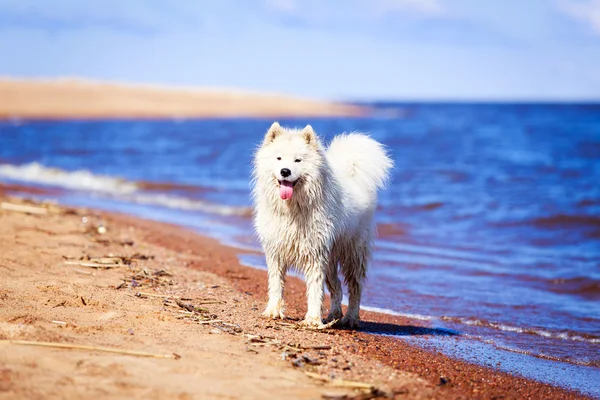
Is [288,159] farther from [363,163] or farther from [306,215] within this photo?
[363,163]

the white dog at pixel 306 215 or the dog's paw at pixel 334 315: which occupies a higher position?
the white dog at pixel 306 215

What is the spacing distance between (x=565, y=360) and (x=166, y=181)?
1948cm

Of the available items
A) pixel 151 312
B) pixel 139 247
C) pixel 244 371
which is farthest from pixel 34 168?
pixel 244 371

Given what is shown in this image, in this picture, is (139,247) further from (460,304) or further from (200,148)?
(200,148)

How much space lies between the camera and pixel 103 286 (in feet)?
25.7

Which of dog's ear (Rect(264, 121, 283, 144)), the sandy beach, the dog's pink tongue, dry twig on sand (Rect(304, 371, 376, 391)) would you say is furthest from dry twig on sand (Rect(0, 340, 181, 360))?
dog's ear (Rect(264, 121, 283, 144))

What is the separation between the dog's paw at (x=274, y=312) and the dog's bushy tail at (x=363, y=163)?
1.72 meters

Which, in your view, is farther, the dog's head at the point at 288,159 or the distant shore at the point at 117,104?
the distant shore at the point at 117,104

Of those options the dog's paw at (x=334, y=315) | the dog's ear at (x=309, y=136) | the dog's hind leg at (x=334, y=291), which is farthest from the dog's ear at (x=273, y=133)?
the dog's paw at (x=334, y=315)

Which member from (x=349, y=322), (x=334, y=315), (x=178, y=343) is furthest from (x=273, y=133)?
(x=178, y=343)

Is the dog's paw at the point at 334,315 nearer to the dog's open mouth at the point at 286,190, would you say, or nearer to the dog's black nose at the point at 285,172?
the dog's open mouth at the point at 286,190

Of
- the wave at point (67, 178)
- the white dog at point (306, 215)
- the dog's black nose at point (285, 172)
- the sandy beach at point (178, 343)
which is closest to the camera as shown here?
the sandy beach at point (178, 343)

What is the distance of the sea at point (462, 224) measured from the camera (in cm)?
845

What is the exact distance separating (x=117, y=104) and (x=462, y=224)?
3296 inches
